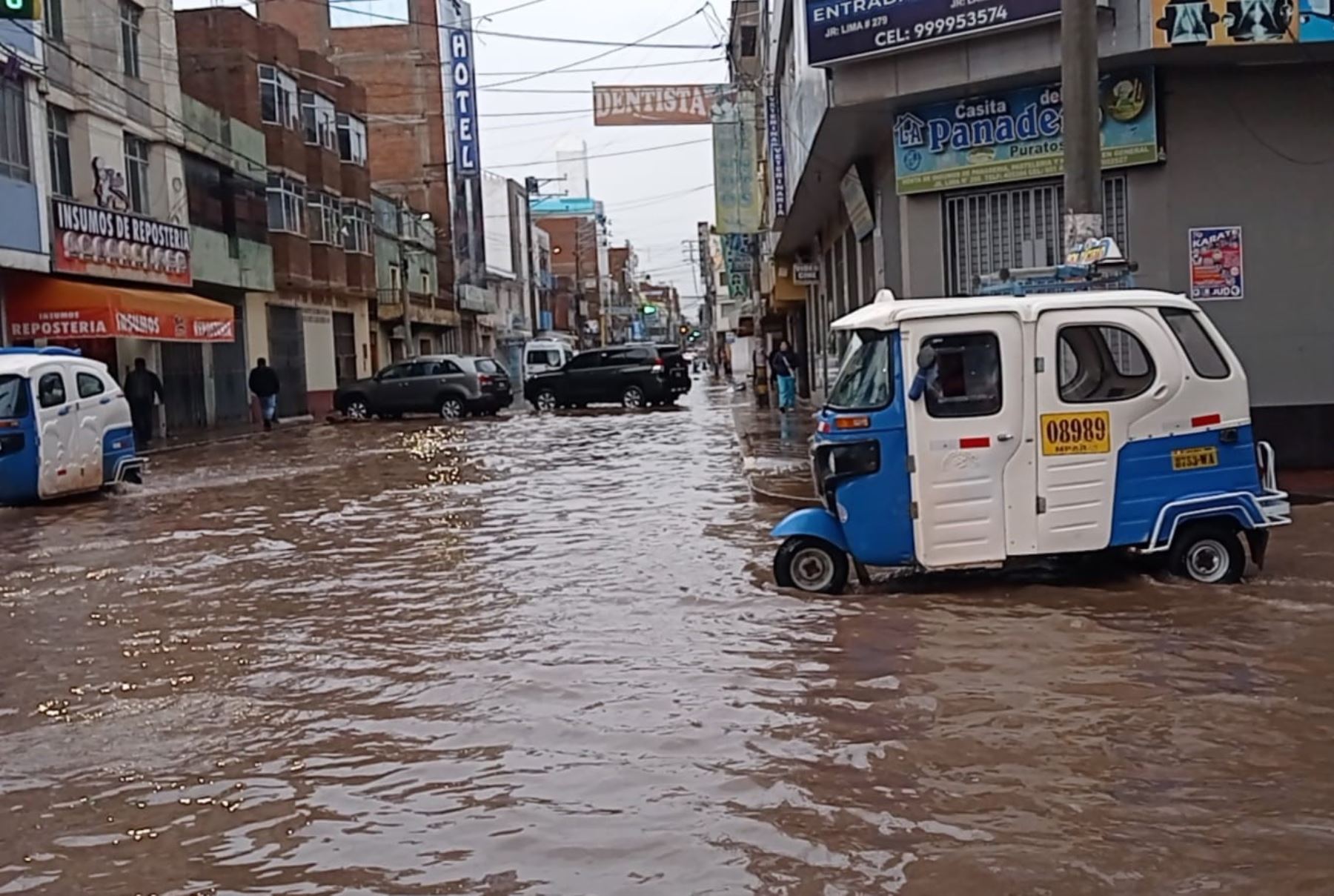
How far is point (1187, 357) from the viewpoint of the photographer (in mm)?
9180

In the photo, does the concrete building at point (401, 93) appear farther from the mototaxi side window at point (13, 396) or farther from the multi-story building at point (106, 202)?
the mototaxi side window at point (13, 396)

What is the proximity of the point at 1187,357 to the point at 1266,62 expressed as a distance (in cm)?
700

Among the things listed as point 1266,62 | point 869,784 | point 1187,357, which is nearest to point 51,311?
point 1266,62

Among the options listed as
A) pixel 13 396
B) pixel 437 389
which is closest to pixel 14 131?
pixel 13 396

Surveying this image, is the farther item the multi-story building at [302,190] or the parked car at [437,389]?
the multi-story building at [302,190]

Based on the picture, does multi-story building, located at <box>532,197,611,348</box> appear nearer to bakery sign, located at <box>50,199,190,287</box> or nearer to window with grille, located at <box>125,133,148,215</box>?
window with grille, located at <box>125,133,148,215</box>

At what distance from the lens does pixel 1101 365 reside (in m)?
9.30

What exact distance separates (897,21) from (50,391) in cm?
1069

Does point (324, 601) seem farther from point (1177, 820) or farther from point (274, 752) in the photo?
point (1177, 820)

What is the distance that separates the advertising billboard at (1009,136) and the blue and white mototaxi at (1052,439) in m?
6.39

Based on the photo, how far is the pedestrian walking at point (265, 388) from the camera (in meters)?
35.3

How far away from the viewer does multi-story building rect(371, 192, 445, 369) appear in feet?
175

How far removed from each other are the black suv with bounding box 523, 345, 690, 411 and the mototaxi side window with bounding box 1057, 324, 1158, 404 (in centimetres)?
2819

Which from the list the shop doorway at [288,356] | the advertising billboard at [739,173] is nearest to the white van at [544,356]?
the shop doorway at [288,356]
